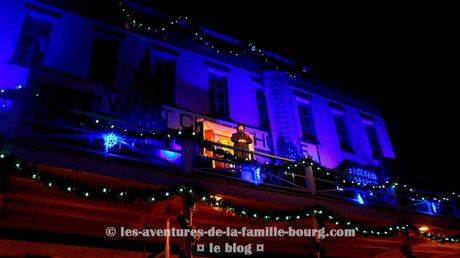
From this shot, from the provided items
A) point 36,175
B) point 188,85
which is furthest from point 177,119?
point 36,175

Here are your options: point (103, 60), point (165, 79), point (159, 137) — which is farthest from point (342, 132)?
point (159, 137)

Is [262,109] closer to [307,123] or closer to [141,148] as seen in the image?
[307,123]

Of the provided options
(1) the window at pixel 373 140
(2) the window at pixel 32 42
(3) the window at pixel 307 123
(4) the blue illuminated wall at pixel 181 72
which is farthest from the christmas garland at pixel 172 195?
(1) the window at pixel 373 140

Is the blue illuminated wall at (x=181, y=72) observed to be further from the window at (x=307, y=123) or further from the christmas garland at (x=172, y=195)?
the christmas garland at (x=172, y=195)

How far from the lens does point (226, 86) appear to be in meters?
13.9

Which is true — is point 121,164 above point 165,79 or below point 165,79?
below

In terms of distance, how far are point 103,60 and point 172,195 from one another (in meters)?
6.56

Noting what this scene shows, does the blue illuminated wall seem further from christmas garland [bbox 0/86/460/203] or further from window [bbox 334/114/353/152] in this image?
christmas garland [bbox 0/86/460/203]

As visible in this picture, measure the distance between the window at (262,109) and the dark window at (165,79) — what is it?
3.62m

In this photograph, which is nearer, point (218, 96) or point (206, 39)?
point (206, 39)

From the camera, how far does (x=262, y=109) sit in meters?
14.4

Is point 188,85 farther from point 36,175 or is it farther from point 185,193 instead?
point 36,175

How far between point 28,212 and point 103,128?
8.38 ft

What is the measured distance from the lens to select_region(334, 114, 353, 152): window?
617 inches
